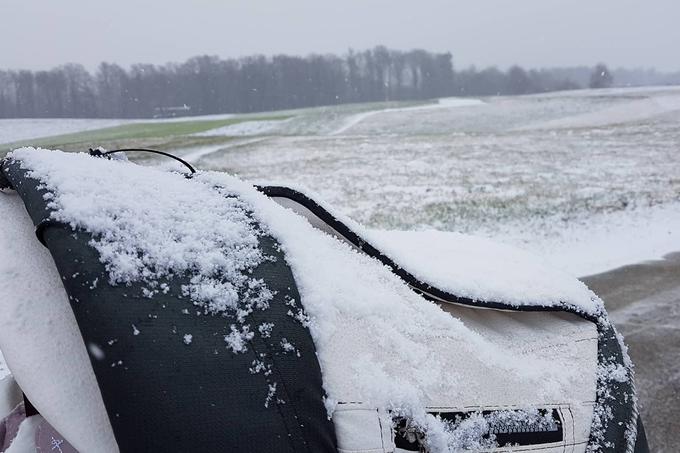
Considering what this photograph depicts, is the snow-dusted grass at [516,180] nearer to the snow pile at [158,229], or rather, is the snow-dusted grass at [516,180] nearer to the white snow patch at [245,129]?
the snow pile at [158,229]

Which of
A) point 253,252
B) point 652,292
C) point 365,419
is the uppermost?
point 253,252

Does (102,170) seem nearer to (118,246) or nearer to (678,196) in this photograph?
(118,246)

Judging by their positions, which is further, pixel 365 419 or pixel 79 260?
pixel 365 419

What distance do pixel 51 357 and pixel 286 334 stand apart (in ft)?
1.33

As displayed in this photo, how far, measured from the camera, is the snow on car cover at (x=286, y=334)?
86 cm

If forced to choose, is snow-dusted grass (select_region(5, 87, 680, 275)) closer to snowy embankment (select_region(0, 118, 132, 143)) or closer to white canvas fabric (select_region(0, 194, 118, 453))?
snowy embankment (select_region(0, 118, 132, 143))

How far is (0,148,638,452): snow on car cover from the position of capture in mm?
861

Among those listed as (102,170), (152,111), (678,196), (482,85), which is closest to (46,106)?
(152,111)

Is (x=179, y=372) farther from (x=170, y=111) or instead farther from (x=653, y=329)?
(x=170, y=111)

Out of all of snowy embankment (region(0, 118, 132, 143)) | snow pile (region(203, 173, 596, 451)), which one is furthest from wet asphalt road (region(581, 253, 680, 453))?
snowy embankment (region(0, 118, 132, 143))

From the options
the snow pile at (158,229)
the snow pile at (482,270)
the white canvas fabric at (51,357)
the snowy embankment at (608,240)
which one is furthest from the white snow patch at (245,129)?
the white canvas fabric at (51,357)

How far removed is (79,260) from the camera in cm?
88

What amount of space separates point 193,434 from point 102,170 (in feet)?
2.03

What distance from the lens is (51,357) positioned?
0.89 m
